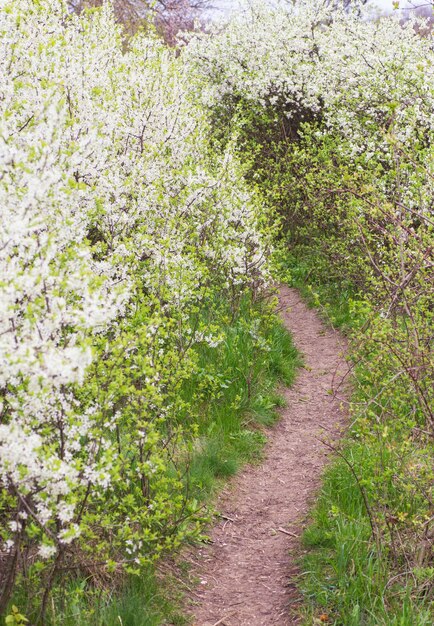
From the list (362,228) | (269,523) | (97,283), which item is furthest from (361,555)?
(362,228)

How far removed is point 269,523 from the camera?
206 inches

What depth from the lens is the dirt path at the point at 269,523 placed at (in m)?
4.27

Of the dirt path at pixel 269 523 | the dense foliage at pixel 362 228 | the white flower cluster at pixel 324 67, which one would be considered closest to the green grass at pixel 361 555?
the dense foliage at pixel 362 228

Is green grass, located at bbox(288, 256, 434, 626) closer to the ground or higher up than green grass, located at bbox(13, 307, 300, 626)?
closer to the ground

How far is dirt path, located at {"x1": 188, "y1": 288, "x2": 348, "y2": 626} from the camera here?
4266mm

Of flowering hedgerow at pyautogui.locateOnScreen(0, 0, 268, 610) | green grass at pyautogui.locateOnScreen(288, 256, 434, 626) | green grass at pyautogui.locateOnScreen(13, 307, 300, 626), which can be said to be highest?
flowering hedgerow at pyautogui.locateOnScreen(0, 0, 268, 610)

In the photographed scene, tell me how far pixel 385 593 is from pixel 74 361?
8.03 ft

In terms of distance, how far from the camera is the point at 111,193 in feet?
20.7

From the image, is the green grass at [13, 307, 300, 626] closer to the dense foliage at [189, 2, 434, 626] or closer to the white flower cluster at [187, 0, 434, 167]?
the dense foliage at [189, 2, 434, 626]

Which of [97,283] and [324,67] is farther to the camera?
[324,67]

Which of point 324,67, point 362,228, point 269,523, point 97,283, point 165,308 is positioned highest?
point 324,67

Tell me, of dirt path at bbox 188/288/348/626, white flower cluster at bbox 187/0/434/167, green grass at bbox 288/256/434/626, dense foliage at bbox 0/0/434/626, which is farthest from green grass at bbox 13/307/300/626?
white flower cluster at bbox 187/0/434/167

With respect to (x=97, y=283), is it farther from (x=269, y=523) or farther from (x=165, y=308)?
(x=269, y=523)

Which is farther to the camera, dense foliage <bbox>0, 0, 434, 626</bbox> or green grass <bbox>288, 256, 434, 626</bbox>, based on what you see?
green grass <bbox>288, 256, 434, 626</bbox>
